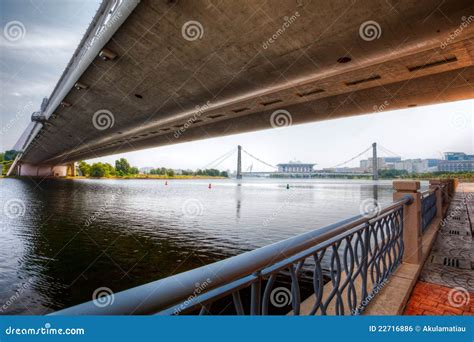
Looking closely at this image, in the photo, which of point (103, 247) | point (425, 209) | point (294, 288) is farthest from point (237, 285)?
point (103, 247)

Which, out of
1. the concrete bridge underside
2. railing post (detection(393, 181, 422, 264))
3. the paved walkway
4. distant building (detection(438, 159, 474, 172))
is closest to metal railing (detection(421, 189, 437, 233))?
the paved walkway

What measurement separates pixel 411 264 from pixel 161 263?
18.9 feet

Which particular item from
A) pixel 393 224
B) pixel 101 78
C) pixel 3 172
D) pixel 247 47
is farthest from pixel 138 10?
pixel 3 172

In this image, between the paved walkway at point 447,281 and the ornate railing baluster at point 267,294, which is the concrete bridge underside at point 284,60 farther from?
the ornate railing baluster at point 267,294

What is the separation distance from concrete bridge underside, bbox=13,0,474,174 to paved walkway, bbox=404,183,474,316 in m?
4.78

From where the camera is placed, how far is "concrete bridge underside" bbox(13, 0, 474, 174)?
6.34 m

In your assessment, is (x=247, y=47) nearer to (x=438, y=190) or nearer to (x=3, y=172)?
(x=438, y=190)

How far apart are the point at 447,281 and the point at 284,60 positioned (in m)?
6.83

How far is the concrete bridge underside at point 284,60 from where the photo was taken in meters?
6.34

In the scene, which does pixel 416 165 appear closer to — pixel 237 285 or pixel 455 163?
pixel 455 163

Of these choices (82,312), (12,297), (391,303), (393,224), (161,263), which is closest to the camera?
(82,312)

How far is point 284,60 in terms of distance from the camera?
851 centimetres

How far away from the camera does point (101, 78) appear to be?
10938 millimetres

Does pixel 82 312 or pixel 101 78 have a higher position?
pixel 101 78
